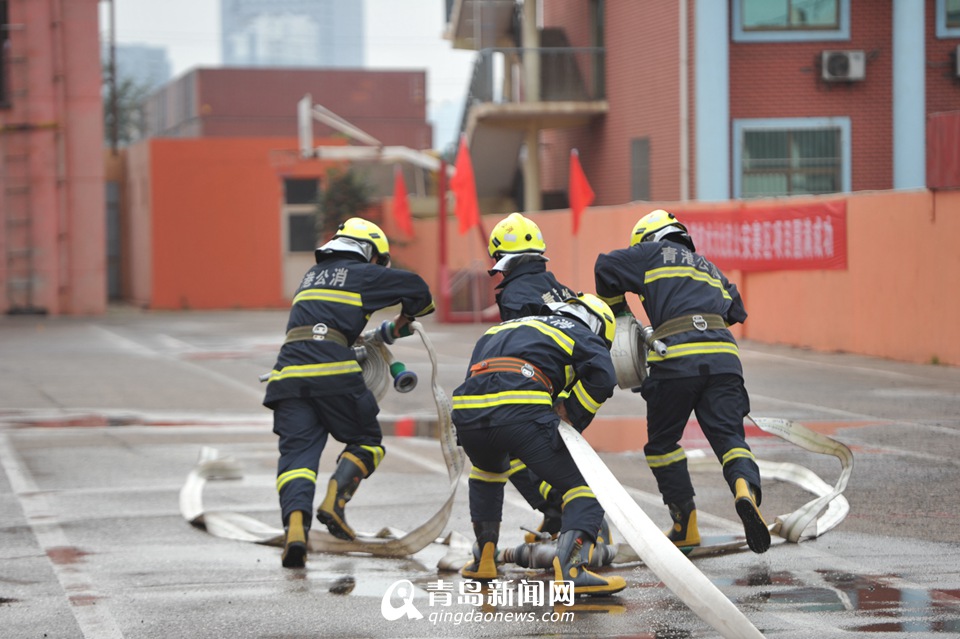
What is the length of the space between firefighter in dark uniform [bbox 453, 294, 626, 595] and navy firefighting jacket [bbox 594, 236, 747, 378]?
2.22ft

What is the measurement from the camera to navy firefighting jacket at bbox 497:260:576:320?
705 cm

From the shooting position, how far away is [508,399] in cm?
652

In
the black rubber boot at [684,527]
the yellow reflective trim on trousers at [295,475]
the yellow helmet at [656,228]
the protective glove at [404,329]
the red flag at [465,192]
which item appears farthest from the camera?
the red flag at [465,192]

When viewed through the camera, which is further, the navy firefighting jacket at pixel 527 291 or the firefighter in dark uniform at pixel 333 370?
the firefighter in dark uniform at pixel 333 370

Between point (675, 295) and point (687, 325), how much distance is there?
0.18 m

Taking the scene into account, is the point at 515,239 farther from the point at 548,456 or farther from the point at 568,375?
the point at 548,456

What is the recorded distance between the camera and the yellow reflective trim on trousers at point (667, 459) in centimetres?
754

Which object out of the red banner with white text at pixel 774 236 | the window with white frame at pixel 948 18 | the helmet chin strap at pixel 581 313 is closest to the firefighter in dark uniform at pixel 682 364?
the helmet chin strap at pixel 581 313

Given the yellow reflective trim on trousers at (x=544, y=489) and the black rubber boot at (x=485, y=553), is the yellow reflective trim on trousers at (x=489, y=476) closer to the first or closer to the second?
the black rubber boot at (x=485, y=553)

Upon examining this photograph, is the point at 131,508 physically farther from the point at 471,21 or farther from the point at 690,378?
the point at 471,21

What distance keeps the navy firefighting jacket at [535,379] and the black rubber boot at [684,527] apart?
36.9 inches

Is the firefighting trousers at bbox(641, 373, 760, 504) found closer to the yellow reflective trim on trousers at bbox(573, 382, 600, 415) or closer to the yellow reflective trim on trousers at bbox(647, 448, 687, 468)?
the yellow reflective trim on trousers at bbox(647, 448, 687, 468)

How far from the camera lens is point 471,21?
1236 inches

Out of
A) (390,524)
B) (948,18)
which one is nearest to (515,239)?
(390,524)
